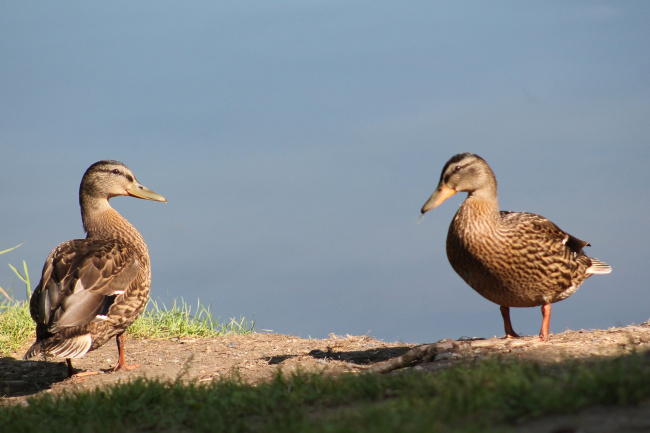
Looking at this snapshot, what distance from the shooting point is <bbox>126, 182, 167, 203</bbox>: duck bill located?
838cm

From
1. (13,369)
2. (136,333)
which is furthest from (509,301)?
(13,369)

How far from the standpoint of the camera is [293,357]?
7.03 m

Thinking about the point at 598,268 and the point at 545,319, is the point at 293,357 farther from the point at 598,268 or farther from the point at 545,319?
the point at 598,268

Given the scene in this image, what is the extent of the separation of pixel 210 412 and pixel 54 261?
3360 mm

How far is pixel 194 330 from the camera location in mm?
9344

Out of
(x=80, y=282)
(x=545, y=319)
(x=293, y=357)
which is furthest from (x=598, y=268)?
(x=80, y=282)

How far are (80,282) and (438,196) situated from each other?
356 centimetres

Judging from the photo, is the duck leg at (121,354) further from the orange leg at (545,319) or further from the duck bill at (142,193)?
the orange leg at (545,319)

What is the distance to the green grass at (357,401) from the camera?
346 centimetres

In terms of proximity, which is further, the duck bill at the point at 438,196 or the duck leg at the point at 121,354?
the duck leg at the point at 121,354

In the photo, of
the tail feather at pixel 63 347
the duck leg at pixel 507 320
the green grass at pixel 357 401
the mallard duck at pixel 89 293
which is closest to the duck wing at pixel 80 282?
the mallard duck at pixel 89 293

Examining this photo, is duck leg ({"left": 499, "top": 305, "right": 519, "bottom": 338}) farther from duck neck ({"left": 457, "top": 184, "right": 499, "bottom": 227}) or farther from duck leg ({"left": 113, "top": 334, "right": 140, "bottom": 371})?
duck leg ({"left": 113, "top": 334, "right": 140, "bottom": 371})

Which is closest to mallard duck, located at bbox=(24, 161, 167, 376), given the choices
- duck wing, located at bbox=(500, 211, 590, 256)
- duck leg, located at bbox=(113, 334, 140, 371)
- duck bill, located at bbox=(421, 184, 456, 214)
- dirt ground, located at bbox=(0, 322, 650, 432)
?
duck leg, located at bbox=(113, 334, 140, 371)

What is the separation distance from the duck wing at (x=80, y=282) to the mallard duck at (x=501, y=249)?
3115mm
